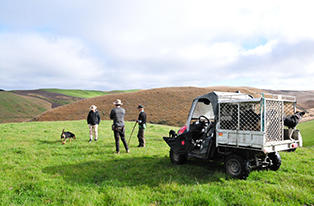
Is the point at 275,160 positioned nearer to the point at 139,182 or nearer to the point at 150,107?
the point at 139,182

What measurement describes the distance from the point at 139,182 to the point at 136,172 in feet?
2.85

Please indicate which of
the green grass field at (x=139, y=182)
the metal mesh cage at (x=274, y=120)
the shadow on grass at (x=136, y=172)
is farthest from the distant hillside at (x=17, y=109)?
the metal mesh cage at (x=274, y=120)

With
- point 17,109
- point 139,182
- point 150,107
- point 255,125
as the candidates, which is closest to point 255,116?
point 255,125

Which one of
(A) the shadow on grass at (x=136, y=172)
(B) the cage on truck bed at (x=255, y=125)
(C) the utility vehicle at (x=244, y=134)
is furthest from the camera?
(A) the shadow on grass at (x=136, y=172)

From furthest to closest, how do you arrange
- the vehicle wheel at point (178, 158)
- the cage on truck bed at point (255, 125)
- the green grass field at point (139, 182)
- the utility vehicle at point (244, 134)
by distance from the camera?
the vehicle wheel at point (178, 158)
the utility vehicle at point (244, 134)
the cage on truck bed at point (255, 125)
the green grass field at point (139, 182)

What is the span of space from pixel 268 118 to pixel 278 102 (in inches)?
30.6

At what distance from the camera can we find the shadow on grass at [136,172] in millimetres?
5898

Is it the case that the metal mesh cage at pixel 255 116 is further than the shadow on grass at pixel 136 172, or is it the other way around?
the shadow on grass at pixel 136 172

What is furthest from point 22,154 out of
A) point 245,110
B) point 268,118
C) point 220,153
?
point 268,118

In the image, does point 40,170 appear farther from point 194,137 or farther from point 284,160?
point 284,160

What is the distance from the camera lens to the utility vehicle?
5.45 metres

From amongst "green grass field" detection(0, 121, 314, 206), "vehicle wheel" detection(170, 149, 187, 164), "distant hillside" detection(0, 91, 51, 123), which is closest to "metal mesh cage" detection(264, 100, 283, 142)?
"green grass field" detection(0, 121, 314, 206)

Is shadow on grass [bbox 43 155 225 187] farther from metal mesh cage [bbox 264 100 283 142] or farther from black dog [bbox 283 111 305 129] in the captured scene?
black dog [bbox 283 111 305 129]

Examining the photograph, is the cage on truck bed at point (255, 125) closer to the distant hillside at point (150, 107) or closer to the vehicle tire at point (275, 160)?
the vehicle tire at point (275, 160)
